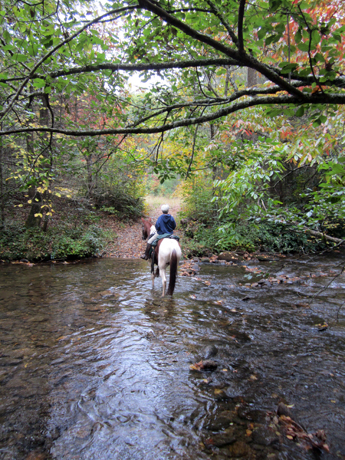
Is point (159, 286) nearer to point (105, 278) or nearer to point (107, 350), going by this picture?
point (105, 278)

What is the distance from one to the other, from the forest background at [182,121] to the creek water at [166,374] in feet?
5.18

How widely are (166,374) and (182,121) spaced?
9.57 feet

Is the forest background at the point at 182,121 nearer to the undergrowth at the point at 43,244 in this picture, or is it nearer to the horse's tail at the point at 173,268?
the undergrowth at the point at 43,244

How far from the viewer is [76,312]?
4.58 metres

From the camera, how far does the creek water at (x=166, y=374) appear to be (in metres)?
1.98

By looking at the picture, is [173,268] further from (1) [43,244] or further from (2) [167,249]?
(1) [43,244]

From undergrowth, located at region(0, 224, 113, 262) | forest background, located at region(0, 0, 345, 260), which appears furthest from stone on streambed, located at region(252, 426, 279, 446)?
undergrowth, located at region(0, 224, 113, 262)

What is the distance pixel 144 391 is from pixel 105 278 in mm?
4827

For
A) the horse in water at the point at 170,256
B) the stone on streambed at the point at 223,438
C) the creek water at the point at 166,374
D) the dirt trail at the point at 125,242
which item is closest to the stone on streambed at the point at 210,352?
the creek water at the point at 166,374

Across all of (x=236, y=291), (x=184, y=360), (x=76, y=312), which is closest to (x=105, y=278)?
(x=76, y=312)

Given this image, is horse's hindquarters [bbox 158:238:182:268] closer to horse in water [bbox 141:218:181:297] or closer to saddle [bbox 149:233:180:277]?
horse in water [bbox 141:218:181:297]

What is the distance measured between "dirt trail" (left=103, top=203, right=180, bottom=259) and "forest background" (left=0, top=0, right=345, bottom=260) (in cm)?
65

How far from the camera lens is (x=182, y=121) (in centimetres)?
233

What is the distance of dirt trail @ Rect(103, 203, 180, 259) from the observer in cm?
1124
